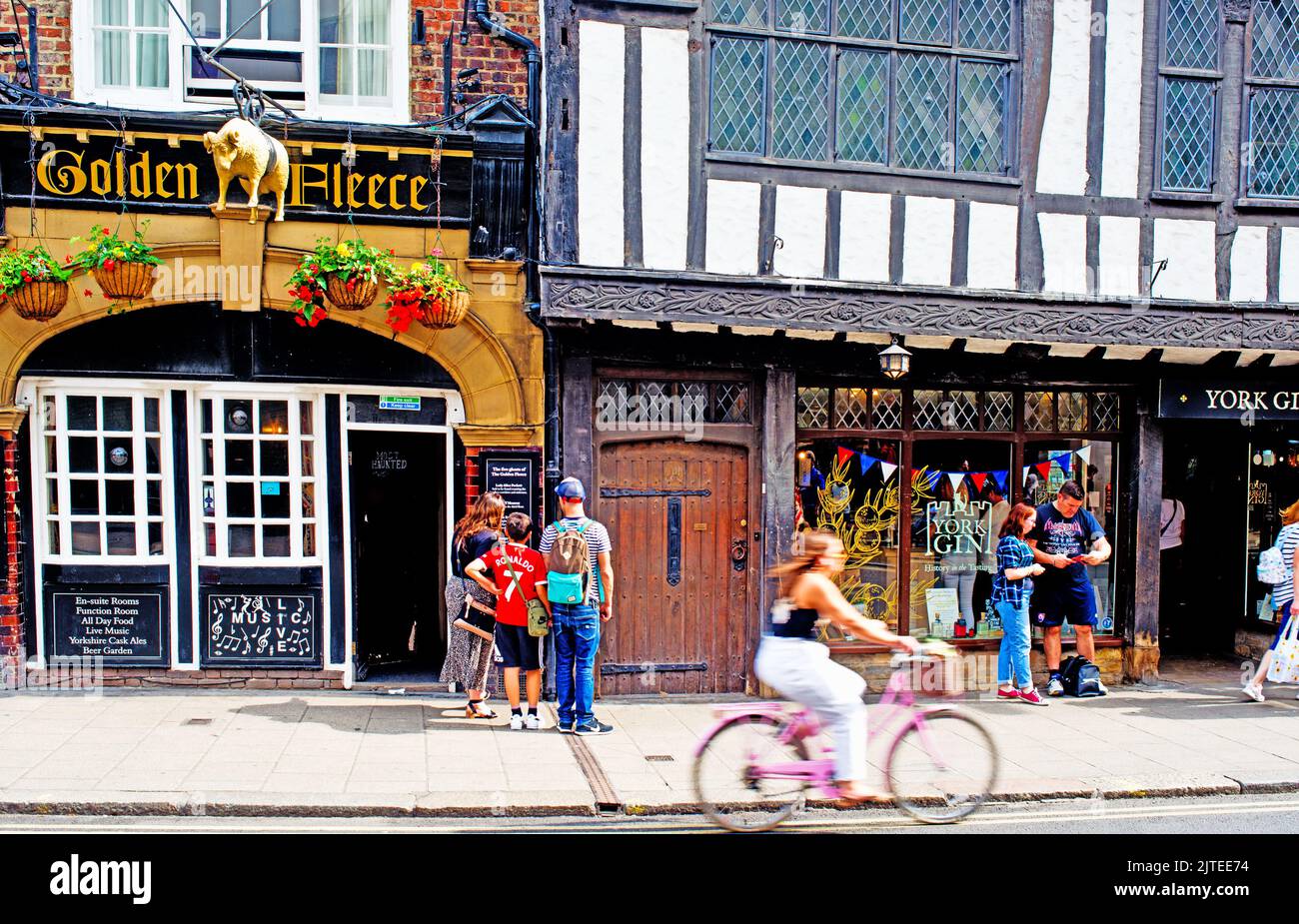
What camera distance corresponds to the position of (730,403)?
9.40 m

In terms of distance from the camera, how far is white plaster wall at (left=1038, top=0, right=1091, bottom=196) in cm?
931

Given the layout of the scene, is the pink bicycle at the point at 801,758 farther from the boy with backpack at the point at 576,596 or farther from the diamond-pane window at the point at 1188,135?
the diamond-pane window at the point at 1188,135

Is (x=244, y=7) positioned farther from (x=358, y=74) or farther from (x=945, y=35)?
(x=945, y=35)

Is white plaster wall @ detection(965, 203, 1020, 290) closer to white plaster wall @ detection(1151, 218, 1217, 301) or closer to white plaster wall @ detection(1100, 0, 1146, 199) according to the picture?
white plaster wall @ detection(1100, 0, 1146, 199)

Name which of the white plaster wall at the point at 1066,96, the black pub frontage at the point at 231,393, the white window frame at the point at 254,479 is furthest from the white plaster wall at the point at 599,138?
the white plaster wall at the point at 1066,96

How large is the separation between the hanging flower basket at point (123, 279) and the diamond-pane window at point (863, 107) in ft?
18.4

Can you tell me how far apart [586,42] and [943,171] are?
3.19 metres

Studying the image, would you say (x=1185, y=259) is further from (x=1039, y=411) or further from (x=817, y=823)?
(x=817, y=823)

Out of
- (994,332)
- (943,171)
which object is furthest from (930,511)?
(943,171)

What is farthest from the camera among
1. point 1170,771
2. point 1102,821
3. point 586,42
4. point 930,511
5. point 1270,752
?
point 930,511

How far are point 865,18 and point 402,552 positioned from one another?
632cm

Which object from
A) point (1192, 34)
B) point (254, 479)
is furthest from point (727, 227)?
point (1192, 34)

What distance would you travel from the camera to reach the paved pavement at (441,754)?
20.4ft

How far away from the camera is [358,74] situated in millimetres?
9047
